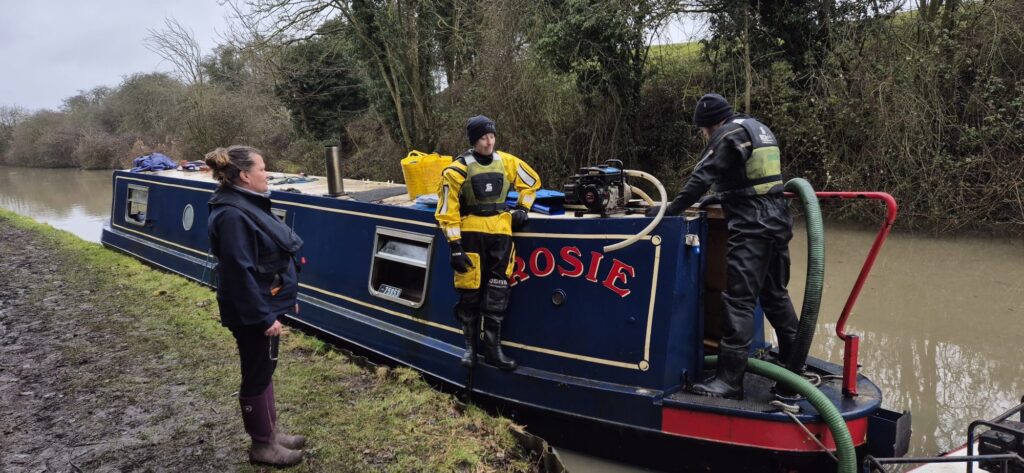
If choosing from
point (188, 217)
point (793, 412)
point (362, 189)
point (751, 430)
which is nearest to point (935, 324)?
point (793, 412)

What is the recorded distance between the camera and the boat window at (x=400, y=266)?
4.37 meters

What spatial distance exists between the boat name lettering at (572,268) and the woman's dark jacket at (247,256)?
1.50 metres

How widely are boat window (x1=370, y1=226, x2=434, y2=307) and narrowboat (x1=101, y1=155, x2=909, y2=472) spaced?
0.04ft

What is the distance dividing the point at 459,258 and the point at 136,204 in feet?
22.3

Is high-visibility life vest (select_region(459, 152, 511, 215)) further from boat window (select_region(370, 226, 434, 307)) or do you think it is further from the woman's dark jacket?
the woman's dark jacket

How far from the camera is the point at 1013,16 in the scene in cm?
874

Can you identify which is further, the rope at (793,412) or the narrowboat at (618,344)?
the narrowboat at (618,344)

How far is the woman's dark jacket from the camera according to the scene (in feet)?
8.01

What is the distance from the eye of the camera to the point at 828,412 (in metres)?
2.86

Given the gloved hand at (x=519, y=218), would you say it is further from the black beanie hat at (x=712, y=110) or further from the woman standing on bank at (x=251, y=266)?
the woman standing on bank at (x=251, y=266)

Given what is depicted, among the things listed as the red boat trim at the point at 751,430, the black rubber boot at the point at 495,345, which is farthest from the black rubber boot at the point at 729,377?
the black rubber boot at the point at 495,345

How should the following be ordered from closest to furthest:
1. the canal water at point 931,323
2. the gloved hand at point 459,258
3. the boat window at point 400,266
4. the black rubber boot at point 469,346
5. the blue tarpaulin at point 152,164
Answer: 1. the gloved hand at point 459,258
2. the black rubber boot at point 469,346
3. the boat window at point 400,266
4. the canal water at point 931,323
5. the blue tarpaulin at point 152,164

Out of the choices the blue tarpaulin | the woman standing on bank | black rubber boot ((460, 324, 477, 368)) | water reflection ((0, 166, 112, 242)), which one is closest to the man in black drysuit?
black rubber boot ((460, 324, 477, 368))

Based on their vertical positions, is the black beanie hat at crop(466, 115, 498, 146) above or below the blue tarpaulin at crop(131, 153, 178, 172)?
above
